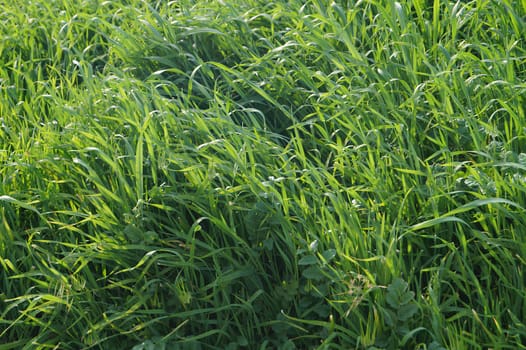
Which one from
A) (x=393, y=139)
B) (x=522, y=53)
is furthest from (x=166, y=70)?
(x=522, y=53)

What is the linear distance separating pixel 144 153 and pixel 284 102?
62 centimetres

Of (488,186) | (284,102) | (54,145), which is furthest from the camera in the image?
(284,102)

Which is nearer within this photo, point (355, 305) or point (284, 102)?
point (355, 305)

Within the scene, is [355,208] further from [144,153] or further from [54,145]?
[54,145]

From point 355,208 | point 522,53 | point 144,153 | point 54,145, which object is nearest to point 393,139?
point 355,208

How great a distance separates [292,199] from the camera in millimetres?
2521

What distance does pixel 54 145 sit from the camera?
275cm

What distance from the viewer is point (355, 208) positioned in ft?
7.98

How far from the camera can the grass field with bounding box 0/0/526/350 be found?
2270mm

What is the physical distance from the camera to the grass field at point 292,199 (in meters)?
2.27

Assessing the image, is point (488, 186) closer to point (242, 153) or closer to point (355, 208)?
point (355, 208)

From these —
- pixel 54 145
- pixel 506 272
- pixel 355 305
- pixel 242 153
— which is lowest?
pixel 506 272

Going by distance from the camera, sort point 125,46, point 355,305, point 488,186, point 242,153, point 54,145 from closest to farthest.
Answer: point 355,305, point 488,186, point 242,153, point 54,145, point 125,46

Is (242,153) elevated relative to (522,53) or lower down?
elevated
